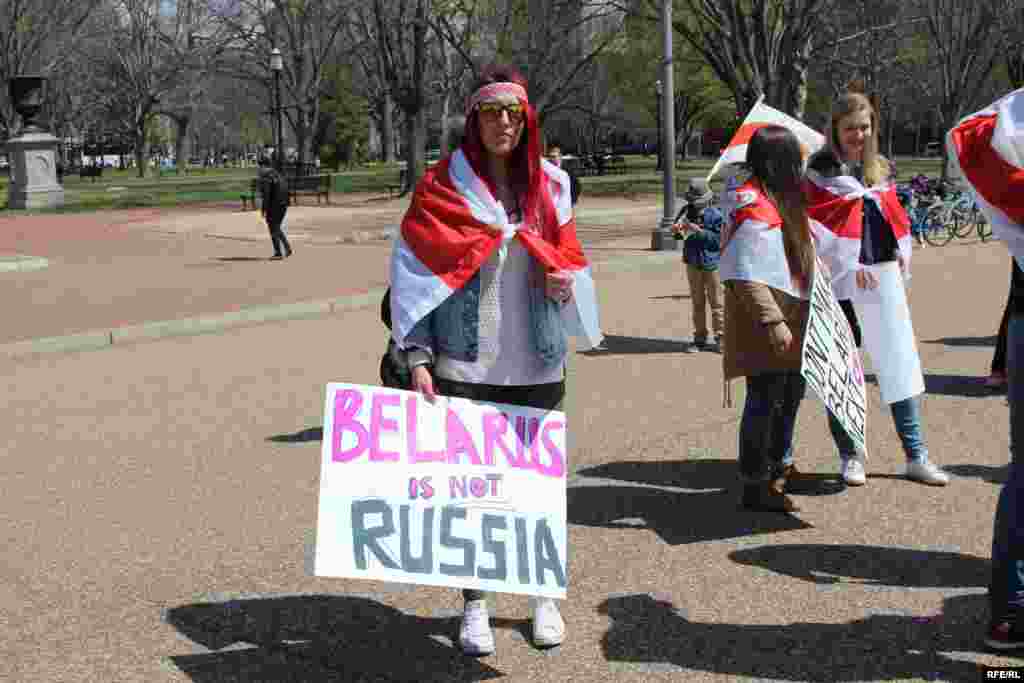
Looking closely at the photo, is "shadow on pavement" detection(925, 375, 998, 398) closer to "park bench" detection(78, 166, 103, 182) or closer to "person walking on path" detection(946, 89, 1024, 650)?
"person walking on path" detection(946, 89, 1024, 650)

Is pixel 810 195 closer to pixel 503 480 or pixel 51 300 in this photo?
pixel 503 480

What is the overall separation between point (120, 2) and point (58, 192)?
26.3 m

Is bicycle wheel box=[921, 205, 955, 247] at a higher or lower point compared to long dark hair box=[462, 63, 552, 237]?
lower

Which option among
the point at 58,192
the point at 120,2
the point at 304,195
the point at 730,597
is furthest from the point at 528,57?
the point at 730,597

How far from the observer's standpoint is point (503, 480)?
404 cm

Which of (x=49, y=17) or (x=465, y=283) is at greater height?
(x=49, y=17)

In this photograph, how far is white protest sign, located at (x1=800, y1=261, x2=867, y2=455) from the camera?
16.6ft

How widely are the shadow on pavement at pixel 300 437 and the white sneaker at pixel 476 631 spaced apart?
350 cm

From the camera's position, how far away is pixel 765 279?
534cm

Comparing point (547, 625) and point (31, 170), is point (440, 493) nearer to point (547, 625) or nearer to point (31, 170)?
point (547, 625)

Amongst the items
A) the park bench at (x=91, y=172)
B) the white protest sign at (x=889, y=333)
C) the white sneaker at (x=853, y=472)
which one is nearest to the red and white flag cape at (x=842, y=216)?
the white protest sign at (x=889, y=333)

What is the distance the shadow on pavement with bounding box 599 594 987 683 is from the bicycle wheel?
1741 centimetres

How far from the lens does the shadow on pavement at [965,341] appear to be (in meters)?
10.3

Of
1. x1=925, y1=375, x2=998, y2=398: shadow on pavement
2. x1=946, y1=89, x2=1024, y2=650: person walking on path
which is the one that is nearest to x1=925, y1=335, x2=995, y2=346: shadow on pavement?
x1=925, y1=375, x2=998, y2=398: shadow on pavement
